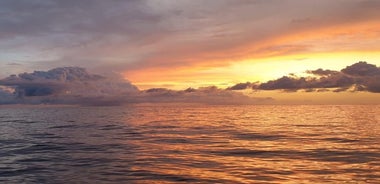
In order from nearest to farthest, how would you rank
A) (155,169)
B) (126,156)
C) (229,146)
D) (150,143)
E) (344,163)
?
1. (155,169)
2. (344,163)
3. (126,156)
4. (229,146)
5. (150,143)

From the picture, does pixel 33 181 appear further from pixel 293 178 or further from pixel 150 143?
pixel 150 143

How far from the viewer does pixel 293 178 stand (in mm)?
20203

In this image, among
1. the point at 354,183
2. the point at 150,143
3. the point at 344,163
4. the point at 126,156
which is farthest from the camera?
the point at 150,143

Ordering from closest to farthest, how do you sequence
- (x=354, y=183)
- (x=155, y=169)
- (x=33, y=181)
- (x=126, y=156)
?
(x=354, y=183)
(x=33, y=181)
(x=155, y=169)
(x=126, y=156)

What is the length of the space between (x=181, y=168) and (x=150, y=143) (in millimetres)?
15713

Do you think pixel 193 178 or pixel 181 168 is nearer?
pixel 193 178

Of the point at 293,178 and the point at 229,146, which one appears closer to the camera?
the point at 293,178

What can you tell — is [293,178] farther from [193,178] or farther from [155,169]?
[155,169]

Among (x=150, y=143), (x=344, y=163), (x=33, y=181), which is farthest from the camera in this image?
(x=150, y=143)

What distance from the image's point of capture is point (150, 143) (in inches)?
1533

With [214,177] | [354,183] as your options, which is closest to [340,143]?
Answer: [354,183]

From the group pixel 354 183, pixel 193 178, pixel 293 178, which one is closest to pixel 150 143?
pixel 193 178

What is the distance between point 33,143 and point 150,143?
13.8 metres

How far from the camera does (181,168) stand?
77.8ft
